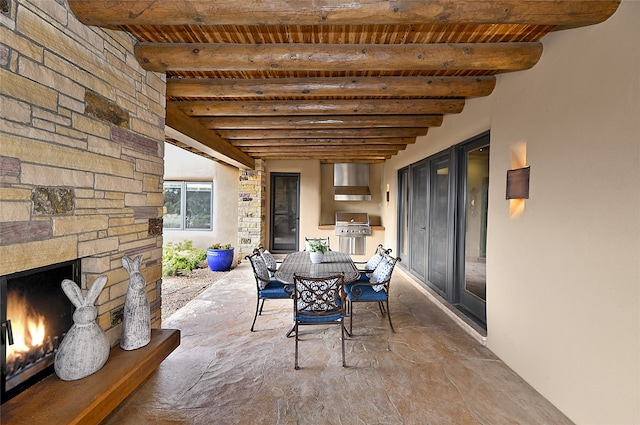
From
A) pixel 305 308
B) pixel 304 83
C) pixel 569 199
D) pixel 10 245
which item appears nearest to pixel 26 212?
pixel 10 245

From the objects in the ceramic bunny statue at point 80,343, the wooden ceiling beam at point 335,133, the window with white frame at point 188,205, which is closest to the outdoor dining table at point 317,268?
the ceramic bunny statue at point 80,343

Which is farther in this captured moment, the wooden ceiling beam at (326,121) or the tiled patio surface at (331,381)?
the wooden ceiling beam at (326,121)

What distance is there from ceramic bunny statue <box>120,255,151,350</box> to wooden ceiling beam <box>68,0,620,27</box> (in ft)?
5.05

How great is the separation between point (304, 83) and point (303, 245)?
194 inches

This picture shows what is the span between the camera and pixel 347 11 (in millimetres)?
1736

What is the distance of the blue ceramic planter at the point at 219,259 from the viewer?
607 cm

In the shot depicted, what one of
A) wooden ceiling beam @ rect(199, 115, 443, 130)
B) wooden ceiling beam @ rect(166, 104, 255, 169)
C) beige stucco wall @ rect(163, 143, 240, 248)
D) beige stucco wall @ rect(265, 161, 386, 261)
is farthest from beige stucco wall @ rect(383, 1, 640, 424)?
beige stucco wall @ rect(163, 143, 240, 248)

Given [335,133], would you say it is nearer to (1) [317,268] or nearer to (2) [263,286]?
(1) [317,268]

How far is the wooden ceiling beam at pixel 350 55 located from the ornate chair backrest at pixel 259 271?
1.96 m

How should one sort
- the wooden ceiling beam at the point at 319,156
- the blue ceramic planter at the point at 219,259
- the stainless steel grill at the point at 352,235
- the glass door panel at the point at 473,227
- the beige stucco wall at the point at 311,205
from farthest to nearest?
the beige stucco wall at the point at 311,205, the stainless steel grill at the point at 352,235, the wooden ceiling beam at the point at 319,156, the blue ceramic planter at the point at 219,259, the glass door panel at the point at 473,227

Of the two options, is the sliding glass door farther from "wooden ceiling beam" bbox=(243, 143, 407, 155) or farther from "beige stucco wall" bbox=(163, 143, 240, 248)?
"beige stucco wall" bbox=(163, 143, 240, 248)

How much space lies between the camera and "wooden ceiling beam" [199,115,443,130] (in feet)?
13.1

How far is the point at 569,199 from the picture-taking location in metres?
1.97

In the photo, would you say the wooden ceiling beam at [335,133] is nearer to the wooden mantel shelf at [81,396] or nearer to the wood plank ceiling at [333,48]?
the wood plank ceiling at [333,48]
